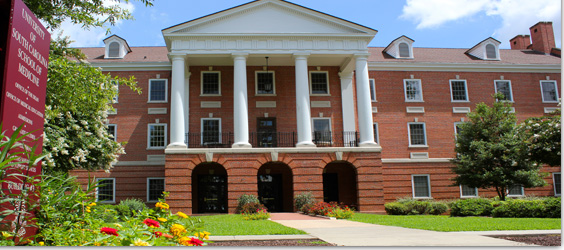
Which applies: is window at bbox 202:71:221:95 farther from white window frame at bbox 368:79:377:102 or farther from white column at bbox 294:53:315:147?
white window frame at bbox 368:79:377:102

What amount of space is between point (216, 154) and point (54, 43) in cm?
1188

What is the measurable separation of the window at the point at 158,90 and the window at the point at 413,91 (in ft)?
52.4

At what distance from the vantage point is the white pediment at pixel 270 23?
82.1 ft

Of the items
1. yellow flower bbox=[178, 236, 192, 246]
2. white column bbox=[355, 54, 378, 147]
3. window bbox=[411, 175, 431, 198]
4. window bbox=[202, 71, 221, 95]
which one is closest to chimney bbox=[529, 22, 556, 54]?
window bbox=[411, 175, 431, 198]

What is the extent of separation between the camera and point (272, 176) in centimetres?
2794

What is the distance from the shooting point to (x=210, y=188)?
27.7m

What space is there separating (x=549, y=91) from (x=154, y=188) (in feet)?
88.9

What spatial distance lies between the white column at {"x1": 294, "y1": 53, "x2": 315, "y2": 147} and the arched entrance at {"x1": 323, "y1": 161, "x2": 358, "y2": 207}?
416 centimetres

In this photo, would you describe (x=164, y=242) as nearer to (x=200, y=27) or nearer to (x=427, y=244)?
(x=427, y=244)

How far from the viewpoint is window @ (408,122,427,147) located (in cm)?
3017

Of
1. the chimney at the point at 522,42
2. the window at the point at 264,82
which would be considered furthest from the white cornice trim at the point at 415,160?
the chimney at the point at 522,42

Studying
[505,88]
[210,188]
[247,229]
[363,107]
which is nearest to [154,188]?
[210,188]

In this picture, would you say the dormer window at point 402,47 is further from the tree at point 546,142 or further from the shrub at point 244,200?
the shrub at point 244,200

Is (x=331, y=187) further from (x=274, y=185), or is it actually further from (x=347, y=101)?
(x=347, y=101)
